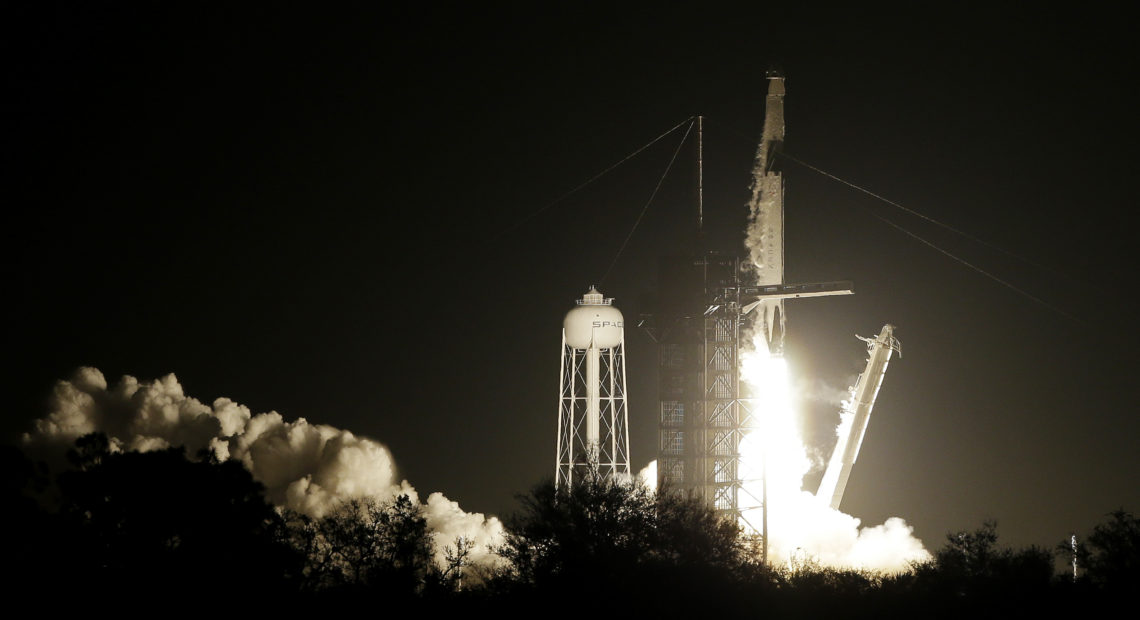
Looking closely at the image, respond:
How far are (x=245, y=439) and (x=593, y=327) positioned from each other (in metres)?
16.5

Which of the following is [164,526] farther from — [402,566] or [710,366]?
[710,366]

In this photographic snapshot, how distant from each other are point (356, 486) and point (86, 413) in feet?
39.3

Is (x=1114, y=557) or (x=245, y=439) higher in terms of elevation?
(x=245, y=439)

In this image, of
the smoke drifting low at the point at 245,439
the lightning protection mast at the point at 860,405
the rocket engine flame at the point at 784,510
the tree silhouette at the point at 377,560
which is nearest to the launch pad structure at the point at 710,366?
the rocket engine flame at the point at 784,510

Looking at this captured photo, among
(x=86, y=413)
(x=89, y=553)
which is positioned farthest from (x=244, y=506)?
(x=86, y=413)

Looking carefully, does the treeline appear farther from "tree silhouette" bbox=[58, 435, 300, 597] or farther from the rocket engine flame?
the rocket engine flame

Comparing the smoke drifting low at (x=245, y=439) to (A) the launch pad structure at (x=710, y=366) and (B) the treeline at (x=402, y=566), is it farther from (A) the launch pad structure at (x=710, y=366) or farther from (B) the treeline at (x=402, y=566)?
(B) the treeline at (x=402, y=566)


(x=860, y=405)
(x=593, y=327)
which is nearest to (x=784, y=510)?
(x=860, y=405)

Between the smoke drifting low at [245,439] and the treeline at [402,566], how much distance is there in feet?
57.1

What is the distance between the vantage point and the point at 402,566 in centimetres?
3994

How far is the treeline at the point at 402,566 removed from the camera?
36.1 m

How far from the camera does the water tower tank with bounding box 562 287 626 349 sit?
59406 millimetres

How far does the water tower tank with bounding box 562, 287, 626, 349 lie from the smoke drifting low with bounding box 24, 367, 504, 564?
9.16 metres

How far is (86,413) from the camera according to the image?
6500 centimetres
